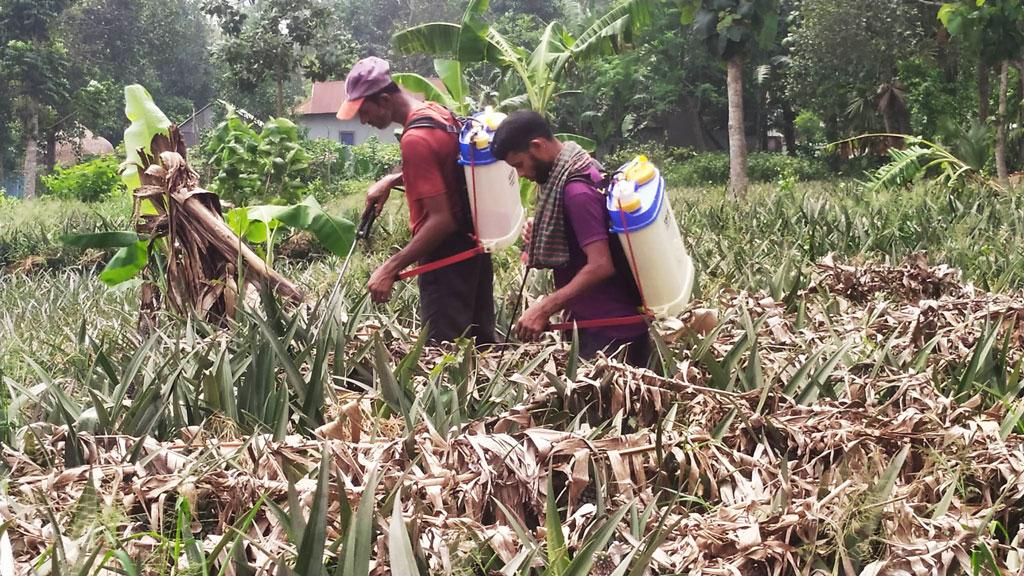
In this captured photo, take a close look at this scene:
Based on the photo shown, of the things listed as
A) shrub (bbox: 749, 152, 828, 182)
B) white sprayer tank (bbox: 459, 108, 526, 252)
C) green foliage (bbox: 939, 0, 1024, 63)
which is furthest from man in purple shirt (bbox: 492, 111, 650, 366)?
shrub (bbox: 749, 152, 828, 182)

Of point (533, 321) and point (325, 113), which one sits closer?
point (533, 321)

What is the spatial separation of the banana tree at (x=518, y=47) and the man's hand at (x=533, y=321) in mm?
8645

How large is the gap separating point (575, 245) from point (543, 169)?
296mm

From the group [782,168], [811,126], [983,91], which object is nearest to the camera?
[983,91]

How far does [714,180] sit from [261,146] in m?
19.0

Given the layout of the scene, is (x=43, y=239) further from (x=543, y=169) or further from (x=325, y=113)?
(x=325, y=113)

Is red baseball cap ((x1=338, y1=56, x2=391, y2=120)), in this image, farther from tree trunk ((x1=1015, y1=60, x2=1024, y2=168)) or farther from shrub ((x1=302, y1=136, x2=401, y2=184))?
shrub ((x1=302, y1=136, x2=401, y2=184))

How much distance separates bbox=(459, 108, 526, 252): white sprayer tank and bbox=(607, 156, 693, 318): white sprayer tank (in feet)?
2.25

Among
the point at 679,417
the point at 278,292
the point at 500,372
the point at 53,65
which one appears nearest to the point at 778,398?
the point at 679,417

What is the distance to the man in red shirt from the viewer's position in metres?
4.21

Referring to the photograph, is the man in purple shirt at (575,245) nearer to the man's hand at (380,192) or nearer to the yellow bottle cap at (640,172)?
the yellow bottle cap at (640,172)

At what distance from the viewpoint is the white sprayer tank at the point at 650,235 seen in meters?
3.53

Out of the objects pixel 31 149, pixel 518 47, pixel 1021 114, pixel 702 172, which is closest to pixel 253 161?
pixel 518 47

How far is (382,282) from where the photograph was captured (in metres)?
4.31
